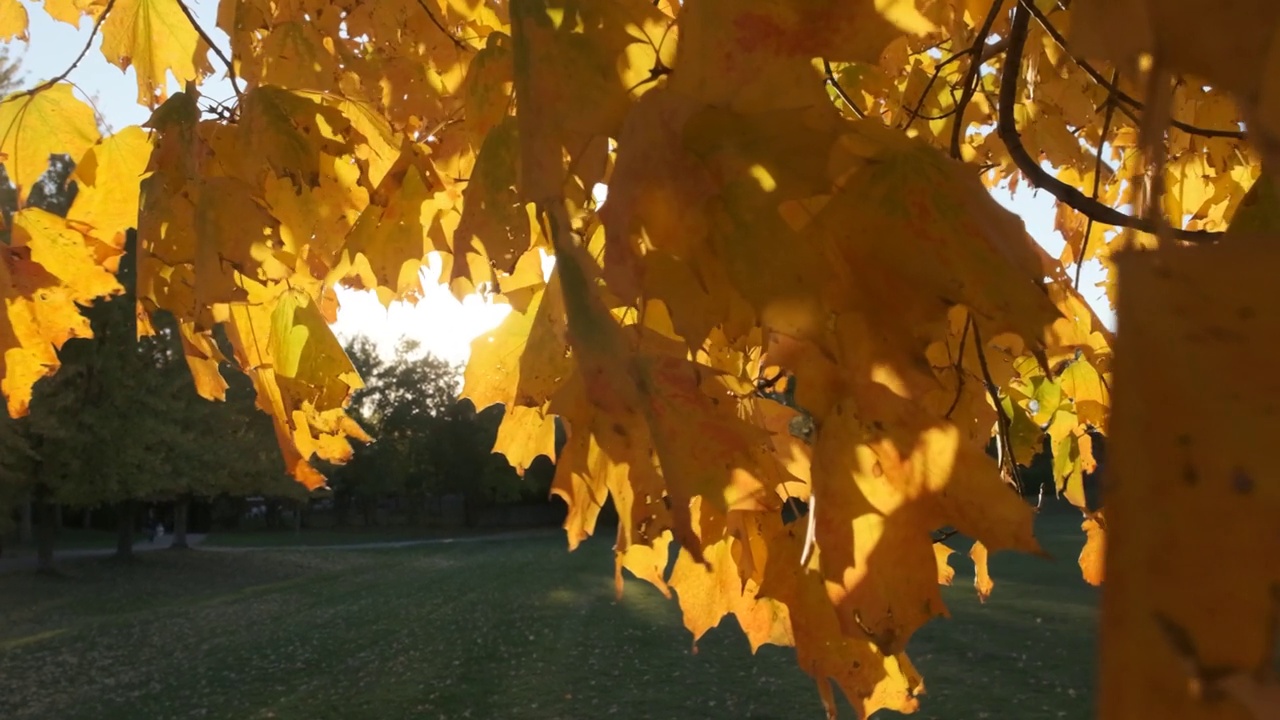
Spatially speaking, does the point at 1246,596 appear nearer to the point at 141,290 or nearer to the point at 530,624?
the point at 141,290

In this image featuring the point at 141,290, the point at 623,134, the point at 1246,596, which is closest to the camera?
the point at 1246,596

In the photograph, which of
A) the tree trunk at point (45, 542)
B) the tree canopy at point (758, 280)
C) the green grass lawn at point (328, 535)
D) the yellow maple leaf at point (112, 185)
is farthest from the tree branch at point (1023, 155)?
the green grass lawn at point (328, 535)

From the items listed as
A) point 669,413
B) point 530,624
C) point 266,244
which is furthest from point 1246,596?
point 530,624

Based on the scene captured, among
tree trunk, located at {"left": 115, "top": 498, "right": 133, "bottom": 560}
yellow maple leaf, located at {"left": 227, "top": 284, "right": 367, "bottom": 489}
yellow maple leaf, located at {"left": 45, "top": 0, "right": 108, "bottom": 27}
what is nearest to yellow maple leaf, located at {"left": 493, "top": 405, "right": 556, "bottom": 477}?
yellow maple leaf, located at {"left": 227, "top": 284, "right": 367, "bottom": 489}

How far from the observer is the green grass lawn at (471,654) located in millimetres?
7238

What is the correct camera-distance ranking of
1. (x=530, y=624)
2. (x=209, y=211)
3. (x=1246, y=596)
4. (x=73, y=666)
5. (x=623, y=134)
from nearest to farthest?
1. (x=1246, y=596)
2. (x=623, y=134)
3. (x=209, y=211)
4. (x=73, y=666)
5. (x=530, y=624)

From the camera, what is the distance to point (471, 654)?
9.14m

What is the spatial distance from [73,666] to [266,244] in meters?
10.1

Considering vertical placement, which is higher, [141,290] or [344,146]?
[344,146]

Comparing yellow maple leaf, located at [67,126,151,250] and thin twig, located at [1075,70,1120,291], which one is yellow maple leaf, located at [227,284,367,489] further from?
thin twig, located at [1075,70,1120,291]

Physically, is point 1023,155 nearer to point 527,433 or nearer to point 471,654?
point 527,433

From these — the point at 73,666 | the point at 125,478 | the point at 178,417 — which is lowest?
the point at 73,666

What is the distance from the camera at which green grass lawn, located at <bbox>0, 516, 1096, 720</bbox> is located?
7.24 m

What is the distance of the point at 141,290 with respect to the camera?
1586mm
